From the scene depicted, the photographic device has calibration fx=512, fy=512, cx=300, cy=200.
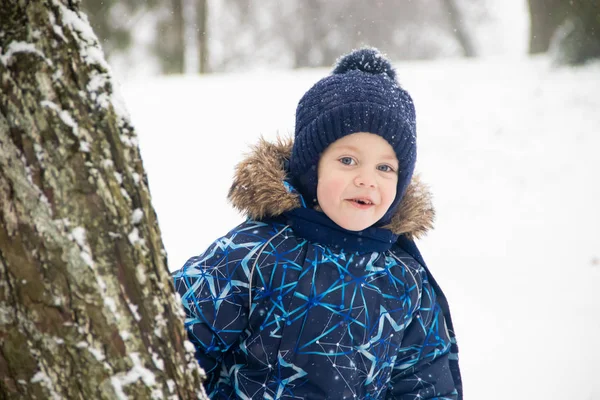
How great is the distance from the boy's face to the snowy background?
536mm

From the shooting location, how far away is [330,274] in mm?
1805

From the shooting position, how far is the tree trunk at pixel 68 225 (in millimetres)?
906

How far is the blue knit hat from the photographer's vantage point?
184 cm

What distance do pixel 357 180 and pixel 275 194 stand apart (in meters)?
0.30

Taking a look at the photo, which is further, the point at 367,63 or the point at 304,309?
the point at 367,63

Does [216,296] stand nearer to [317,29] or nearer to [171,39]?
[171,39]

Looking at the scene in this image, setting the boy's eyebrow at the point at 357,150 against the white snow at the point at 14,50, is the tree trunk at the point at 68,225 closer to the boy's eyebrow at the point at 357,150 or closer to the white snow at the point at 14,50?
the white snow at the point at 14,50

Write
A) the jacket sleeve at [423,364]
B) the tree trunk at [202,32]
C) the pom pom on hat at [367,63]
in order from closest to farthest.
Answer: the jacket sleeve at [423,364]
the pom pom on hat at [367,63]
the tree trunk at [202,32]

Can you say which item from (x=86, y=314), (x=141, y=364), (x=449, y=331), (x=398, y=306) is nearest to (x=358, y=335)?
(x=398, y=306)

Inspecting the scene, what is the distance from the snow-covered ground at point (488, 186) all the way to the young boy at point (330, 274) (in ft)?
1.25

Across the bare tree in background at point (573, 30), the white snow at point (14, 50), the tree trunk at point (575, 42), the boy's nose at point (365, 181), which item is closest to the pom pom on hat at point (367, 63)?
the boy's nose at point (365, 181)

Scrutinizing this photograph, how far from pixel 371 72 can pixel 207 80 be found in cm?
668

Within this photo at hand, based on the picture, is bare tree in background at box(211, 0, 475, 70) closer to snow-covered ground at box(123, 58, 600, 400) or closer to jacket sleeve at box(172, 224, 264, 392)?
snow-covered ground at box(123, 58, 600, 400)

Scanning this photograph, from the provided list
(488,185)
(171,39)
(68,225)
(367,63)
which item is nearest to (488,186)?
(488,185)
